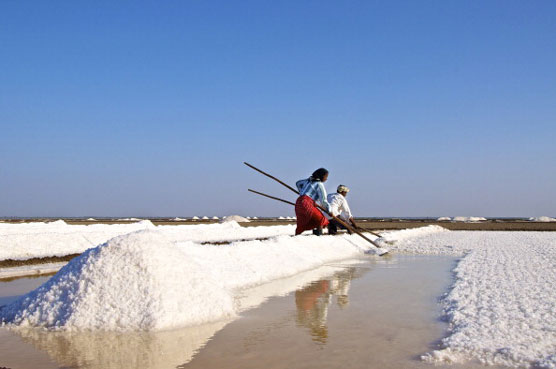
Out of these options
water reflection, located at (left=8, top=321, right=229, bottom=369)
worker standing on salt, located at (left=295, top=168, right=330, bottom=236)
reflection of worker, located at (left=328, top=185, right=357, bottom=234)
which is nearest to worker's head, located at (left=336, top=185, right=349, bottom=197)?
reflection of worker, located at (left=328, top=185, right=357, bottom=234)

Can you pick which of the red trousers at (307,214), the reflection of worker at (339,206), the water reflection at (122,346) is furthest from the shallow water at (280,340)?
the reflection of worker at (339,206)

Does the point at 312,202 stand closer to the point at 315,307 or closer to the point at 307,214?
the point at 307,214

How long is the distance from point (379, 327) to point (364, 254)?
628 cm

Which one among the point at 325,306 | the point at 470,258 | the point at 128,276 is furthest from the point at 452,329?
the point at 470,258

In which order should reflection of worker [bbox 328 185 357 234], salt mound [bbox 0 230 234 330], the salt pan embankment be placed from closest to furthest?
the salt pan embankment → salt mound [bbox 0 230 234 330] → reflection of worker [bbox 328 185 357 234]

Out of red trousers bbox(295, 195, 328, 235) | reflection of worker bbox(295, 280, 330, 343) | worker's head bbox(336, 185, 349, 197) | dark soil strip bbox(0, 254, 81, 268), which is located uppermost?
worker's head bbox(336, 185, 349, 197)

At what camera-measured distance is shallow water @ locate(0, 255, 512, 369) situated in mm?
2553

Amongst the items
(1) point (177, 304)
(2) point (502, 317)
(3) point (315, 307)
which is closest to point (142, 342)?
(1) point (177, 304)

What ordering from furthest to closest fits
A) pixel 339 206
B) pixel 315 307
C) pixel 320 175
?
pixel 339 206, pixel 320 175, pixel 315 307

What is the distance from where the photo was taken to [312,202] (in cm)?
890

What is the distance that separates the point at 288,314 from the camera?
146 inches

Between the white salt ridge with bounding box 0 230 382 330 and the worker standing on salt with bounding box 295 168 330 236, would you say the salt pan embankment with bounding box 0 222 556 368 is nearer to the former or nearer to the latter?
the white salt ridge with bounding box 0 230 382 330

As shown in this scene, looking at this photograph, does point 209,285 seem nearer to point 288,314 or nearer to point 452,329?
point 288,314

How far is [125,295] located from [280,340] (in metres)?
1.18
